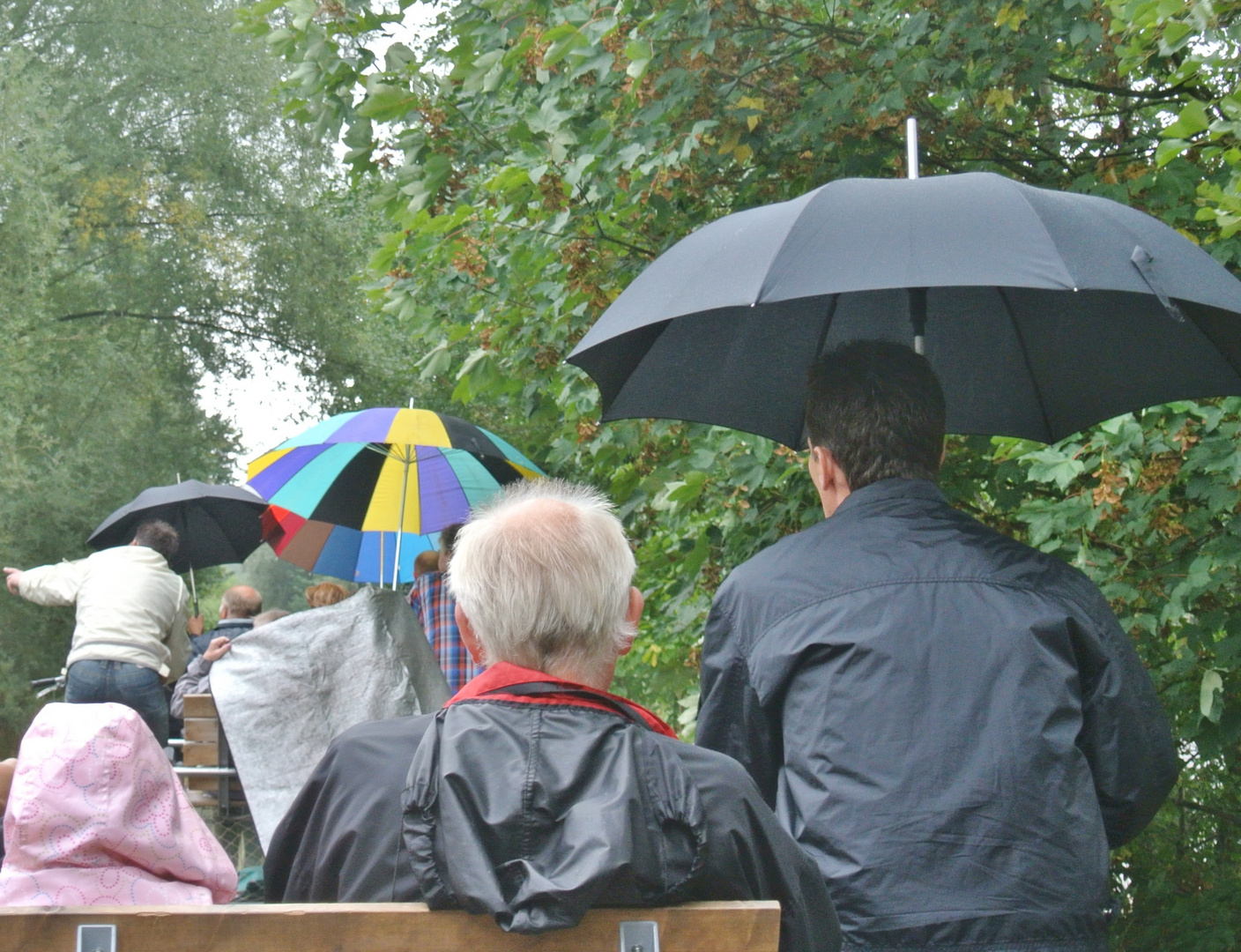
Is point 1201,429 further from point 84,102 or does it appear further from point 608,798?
point 84,102

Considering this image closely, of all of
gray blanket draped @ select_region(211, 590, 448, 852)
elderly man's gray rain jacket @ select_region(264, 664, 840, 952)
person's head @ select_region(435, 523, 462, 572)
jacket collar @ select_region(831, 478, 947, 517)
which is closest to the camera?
elderly man's gray rain jacket @ select_region(264, 664, 840, 952)

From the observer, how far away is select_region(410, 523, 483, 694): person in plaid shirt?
258 inches

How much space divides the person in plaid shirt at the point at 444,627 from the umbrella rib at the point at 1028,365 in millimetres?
3568

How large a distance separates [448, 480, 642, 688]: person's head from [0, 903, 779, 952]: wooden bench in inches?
14.3

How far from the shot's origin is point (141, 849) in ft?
8.71

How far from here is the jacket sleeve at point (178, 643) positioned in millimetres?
7723

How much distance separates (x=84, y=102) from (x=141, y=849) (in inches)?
842

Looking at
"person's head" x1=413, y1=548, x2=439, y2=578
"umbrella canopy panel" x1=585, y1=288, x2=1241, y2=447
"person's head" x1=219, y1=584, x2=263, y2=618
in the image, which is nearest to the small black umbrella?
"person's head" x1=219, y1=584, x2=263, y2=618

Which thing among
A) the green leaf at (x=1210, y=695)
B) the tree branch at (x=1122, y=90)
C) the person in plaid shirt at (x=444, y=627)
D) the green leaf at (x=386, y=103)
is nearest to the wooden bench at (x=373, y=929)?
the green leaf at (x=1210, y=695)

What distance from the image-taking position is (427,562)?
293 inches

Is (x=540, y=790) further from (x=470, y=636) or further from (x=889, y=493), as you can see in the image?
(x=889, y=493)

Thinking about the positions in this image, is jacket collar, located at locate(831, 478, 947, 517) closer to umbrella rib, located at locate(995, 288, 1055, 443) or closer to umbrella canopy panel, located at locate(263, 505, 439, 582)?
umbrella rib, located at locate(995, 288, 1055, 443)

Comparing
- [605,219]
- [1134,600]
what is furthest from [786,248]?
[605,219]

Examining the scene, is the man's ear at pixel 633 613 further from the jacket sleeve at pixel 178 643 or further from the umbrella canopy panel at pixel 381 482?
the jacket sleeve at pixel 178 643
